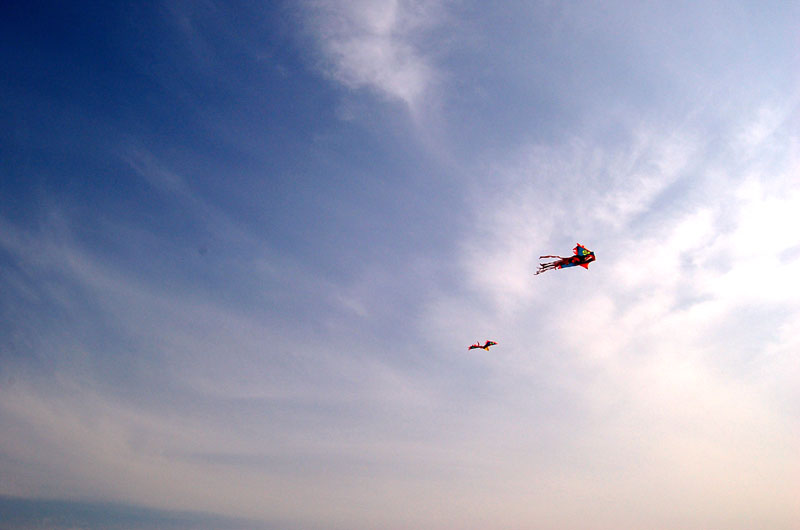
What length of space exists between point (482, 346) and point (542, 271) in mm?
55461

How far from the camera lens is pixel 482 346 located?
145m

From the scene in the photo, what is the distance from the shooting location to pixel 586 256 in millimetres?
94062

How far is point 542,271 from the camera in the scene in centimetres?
9575

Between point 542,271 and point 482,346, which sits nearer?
point 542,271

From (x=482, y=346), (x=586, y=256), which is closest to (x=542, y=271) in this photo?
(x=586, y=256)

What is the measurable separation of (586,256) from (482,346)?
59828 millimetres

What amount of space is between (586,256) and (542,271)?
32.1 ft

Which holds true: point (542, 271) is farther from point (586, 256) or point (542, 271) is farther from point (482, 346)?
point (482, 346)

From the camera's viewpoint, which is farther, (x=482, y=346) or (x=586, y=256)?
(x=482, y=346)
